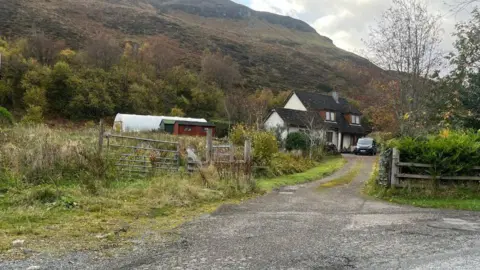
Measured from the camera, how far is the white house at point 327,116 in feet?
163

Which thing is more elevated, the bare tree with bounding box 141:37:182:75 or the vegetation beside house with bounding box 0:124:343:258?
the bare tree with bounding box 141:37:182:75

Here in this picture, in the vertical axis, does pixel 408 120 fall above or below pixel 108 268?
above

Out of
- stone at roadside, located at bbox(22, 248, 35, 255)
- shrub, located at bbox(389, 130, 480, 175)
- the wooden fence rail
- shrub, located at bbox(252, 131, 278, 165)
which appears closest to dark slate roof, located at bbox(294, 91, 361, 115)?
shrub, located at bbox(252, 131, 278, 165)

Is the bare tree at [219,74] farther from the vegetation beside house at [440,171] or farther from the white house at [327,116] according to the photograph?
the vegetation beside house at [440,171]

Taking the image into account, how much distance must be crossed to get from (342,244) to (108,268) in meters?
3.98

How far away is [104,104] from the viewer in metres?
51.8

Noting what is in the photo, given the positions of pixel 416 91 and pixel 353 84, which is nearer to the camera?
pixel 416 91

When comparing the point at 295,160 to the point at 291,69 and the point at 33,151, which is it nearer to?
the point at 33,151

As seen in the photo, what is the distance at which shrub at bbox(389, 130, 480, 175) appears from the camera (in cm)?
1356

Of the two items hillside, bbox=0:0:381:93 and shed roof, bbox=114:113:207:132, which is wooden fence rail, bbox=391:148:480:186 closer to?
shed roof, bbox=114:113:207:132

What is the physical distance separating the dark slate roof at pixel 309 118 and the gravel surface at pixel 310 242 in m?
34.2

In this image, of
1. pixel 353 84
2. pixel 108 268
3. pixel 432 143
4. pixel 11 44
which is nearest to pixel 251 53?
pixel 353 84

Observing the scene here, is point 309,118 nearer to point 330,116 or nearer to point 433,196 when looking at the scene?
point 330,116

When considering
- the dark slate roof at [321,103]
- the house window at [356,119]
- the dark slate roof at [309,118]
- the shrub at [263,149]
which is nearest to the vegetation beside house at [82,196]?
the shrub at [263,149]
